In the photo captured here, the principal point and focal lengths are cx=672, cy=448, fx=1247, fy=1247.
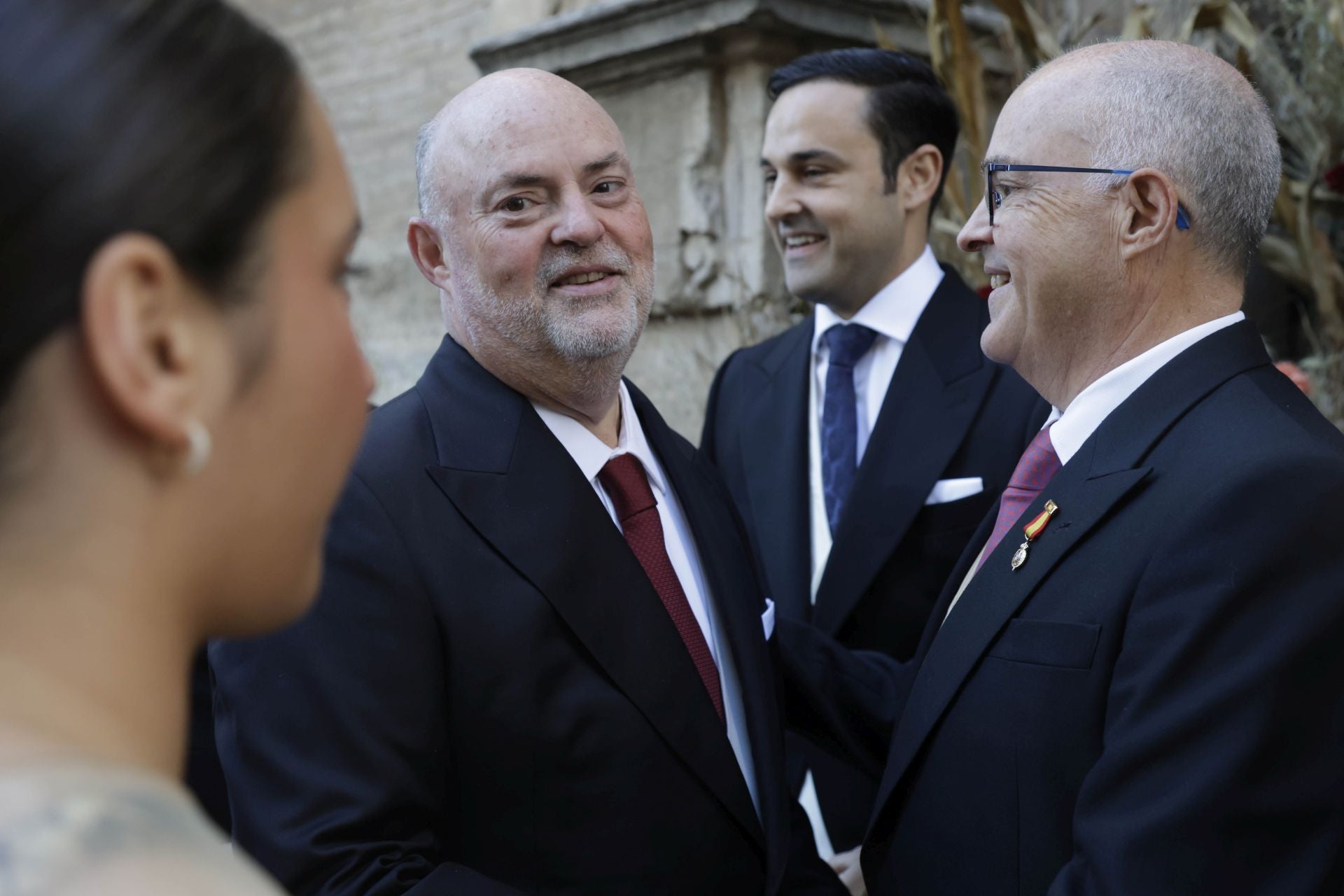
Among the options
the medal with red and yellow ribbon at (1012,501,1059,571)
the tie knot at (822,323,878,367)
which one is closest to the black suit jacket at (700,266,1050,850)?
the tie knot at (822,323,878,367)

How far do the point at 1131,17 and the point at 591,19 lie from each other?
2032 millimetres

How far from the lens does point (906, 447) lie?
2.83 metres

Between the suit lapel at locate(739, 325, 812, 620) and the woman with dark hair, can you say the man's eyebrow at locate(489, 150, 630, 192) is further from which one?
the woman with dark hair

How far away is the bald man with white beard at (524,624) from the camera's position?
1584 millimetres

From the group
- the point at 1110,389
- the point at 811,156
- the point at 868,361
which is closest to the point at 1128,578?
the point at 1110,389

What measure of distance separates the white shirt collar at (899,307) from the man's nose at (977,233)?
81 cm

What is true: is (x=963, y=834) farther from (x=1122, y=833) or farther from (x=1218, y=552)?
(x=1218, y=552)

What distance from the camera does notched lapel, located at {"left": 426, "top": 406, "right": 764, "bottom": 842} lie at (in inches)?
69.2

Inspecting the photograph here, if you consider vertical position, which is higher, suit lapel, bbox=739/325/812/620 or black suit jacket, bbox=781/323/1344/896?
black suit jacket, bbox=781/323/1344/896

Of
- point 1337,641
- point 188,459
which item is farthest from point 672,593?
point 188,459

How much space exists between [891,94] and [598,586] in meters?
2.11

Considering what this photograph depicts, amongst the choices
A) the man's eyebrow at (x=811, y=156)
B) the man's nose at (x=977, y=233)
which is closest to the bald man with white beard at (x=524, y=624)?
the man's nose at (x=977, y=233)

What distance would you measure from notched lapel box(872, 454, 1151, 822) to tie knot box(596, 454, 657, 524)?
510 millimetres

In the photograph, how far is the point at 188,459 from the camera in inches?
28.1
